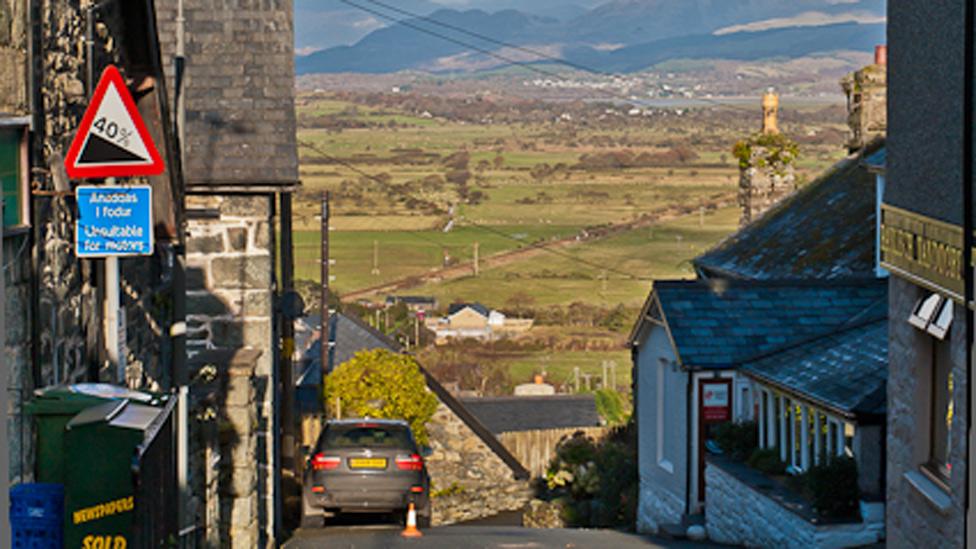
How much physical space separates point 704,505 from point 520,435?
15280mm

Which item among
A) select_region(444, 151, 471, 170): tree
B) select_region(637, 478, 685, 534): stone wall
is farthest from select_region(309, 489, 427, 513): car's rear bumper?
select_region(444, 151, 471, 170): tree

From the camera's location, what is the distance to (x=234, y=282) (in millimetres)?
16641

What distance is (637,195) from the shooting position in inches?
5276

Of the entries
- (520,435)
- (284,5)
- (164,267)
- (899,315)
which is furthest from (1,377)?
(520,435)

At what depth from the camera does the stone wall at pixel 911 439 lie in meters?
11.1

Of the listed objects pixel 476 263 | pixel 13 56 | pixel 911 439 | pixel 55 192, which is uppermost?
pixel 13 56

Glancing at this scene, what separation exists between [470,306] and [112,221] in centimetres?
7384

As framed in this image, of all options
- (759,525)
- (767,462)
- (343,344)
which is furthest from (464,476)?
(759,525)

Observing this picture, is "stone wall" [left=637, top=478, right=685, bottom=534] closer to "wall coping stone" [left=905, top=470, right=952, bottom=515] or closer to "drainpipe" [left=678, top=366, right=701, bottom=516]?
"drainpipe" [left=678, top=366, right=701, bottom=516]

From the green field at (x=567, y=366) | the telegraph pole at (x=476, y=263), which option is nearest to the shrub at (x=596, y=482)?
the green field at (x=567, y=366)

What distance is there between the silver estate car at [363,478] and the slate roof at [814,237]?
8538mm

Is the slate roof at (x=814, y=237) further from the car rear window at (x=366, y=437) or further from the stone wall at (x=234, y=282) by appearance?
the stone wall at (x=234, y=282)

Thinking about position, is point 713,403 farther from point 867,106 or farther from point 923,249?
point 867,106

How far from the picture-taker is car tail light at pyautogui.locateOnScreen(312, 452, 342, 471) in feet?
59.2
